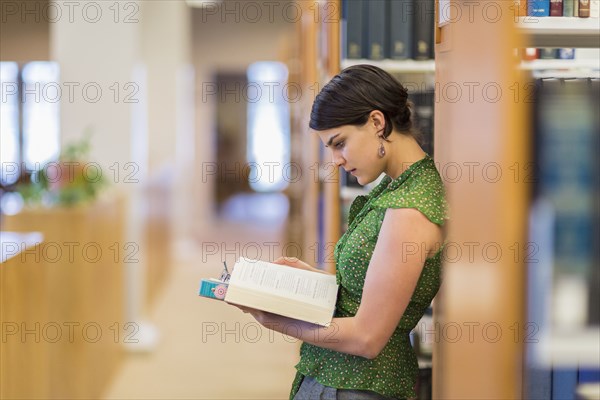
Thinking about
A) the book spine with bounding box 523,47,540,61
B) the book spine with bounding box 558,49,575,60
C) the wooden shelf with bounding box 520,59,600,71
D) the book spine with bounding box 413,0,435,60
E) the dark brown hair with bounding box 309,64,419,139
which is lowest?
the dark brown hair with bounding box 309,64,419,139

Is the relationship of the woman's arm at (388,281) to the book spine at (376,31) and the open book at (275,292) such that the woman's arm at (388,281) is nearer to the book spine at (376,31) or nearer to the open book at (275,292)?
the open book at (275,292)

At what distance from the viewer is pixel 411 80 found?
3.85 meters

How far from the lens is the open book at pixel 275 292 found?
195cm

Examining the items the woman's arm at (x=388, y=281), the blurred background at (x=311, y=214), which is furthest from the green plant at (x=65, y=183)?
the woman's arm at (x=388, y=281)

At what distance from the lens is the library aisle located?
477 cm

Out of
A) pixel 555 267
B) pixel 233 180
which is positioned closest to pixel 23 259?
pixel 555 267

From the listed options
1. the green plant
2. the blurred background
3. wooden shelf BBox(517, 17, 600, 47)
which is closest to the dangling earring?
the blurred background

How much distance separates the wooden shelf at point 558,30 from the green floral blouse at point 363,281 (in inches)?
15.6

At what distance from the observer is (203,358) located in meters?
5.67

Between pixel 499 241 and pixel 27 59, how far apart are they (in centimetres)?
1149

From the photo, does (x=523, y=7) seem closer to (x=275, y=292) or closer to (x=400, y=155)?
(x=400, y=155)

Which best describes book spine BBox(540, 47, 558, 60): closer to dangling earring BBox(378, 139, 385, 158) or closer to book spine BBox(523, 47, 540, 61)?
book spine BBox(523, 47, 540, 61)

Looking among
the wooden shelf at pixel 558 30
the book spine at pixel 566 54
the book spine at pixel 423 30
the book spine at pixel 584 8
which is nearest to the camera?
the wooden shelf at pixel 558 30

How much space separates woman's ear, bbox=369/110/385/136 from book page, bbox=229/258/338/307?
14.5 inches
